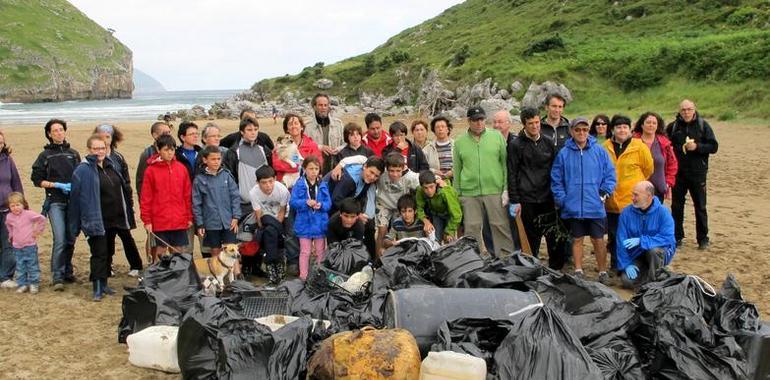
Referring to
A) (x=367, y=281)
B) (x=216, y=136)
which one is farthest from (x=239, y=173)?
(x=367, y=281)

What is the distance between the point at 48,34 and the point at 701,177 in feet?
355

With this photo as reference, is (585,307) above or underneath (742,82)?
underneath

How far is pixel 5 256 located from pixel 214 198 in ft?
7.52

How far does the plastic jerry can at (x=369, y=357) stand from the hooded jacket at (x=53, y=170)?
3970 mm

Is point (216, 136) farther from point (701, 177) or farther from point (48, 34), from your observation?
point (48, 34)

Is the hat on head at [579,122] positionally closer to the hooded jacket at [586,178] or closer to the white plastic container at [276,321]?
the hooded jacket at [586,178]

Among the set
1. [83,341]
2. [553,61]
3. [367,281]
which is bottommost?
[83,341]

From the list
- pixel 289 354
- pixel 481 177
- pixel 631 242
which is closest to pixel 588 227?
pixel 631 242

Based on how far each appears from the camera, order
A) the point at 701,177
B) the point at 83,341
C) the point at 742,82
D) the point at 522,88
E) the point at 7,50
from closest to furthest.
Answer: the point at 83,341
the point at 701,177
the point at 742,82
the point at 522,88
the point at 7,50

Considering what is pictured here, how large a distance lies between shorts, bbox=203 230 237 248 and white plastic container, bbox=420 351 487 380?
3.50 metres

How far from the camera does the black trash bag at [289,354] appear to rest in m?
3.73

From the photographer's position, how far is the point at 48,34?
3777 inches

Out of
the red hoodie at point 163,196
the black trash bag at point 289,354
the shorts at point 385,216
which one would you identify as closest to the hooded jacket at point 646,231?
the shorts at point 385,216

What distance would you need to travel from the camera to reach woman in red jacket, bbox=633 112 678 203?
6.77m
